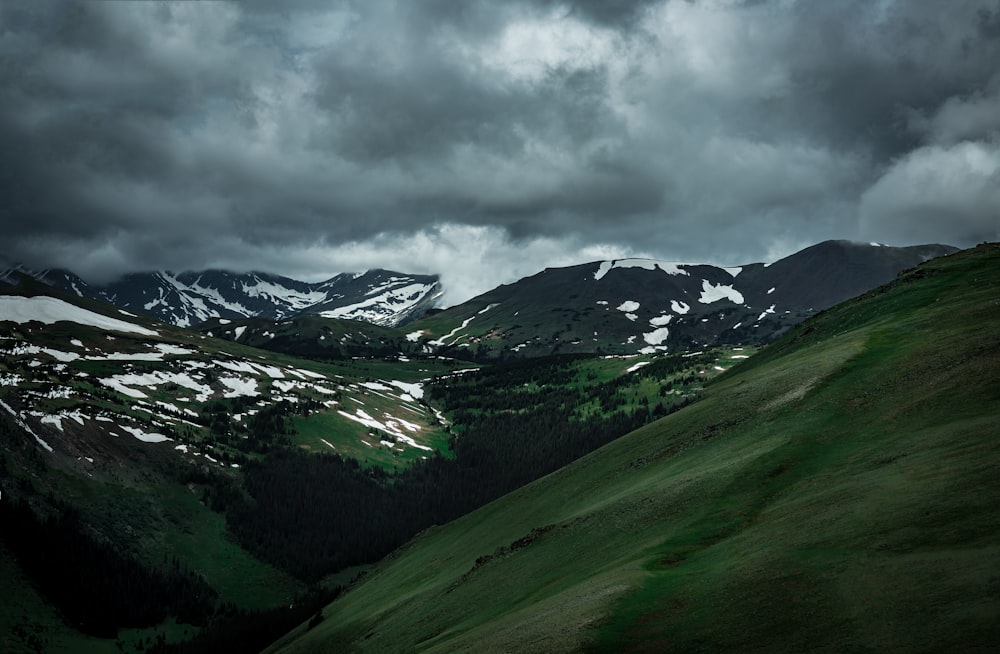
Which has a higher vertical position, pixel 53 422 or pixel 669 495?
pixel 53 422

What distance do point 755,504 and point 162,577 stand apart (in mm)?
158936

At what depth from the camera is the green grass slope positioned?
1079 inches

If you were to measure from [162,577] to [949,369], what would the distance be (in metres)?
169

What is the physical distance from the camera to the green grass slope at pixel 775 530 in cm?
2741

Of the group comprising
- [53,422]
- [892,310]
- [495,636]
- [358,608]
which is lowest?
[358,608]

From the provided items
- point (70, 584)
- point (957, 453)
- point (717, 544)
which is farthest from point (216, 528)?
point (957, 453)

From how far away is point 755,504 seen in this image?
46.8m

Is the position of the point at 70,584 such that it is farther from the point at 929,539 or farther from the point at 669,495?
the point at 929,539

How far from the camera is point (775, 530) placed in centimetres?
3856

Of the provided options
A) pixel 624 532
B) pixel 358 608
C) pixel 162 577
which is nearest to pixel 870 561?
pixel 624 532

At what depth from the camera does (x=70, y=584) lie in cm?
13888

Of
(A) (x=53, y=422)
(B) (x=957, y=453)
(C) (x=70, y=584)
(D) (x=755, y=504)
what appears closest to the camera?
(B) (x=957, y=453)

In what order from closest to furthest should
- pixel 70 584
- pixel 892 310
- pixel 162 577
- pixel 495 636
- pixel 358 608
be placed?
pixel 495 636
pixel 358 608
pixel 892 310
pixel 70 584
pixel 162 577

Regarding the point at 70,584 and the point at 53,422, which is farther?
the point at 53,422
